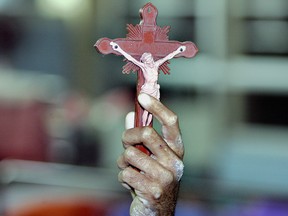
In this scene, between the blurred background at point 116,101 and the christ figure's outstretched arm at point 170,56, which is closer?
the christ figure's outstretched arm at point 170,56

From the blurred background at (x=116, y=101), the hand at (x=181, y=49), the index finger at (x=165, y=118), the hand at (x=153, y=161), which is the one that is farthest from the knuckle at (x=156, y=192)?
the blurred background at (x=116, y=101)

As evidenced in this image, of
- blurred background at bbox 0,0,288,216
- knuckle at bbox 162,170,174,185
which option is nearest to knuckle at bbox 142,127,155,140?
knuckle at bbox 162,170,174,185

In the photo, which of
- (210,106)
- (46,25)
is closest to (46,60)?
(46,25)

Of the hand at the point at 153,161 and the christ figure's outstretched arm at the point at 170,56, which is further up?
the christ figure's outstretched arm at the point at 170,56

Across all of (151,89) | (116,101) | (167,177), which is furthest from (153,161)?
(116,101)

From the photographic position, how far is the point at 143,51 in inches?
80.4

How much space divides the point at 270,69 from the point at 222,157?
59 cm

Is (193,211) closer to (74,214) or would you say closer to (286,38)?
(74,214)

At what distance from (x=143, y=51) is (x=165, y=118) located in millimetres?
176

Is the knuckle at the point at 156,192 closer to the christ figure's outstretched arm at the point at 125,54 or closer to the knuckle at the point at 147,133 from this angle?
the knuckle at the point at 147,133

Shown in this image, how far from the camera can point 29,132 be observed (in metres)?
4.95

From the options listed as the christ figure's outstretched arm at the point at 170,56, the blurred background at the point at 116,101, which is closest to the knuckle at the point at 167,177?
the christ figure's outstretched arm at the point at 170,56

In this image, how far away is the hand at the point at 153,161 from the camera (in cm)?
200

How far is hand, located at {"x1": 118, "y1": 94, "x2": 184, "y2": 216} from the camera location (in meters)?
2.00
